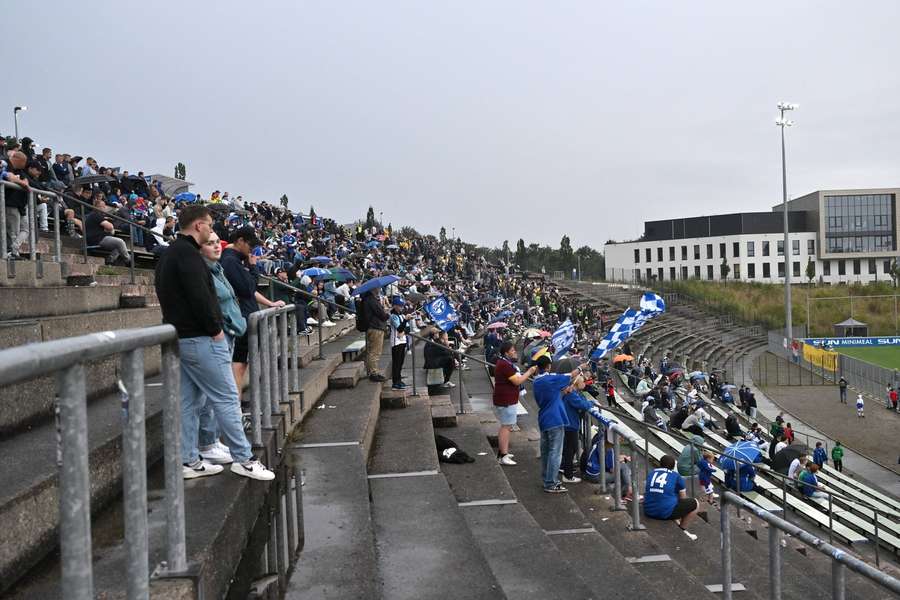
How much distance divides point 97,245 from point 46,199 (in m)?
0.91

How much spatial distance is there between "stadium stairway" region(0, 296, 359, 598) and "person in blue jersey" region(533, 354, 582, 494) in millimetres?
A: 3442

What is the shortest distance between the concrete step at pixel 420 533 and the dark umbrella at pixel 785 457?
11.2m

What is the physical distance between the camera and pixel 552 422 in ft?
25.0

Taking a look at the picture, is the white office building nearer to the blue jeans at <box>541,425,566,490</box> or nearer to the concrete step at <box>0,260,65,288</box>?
the blue jeans at <box>541,425,566,490</box>

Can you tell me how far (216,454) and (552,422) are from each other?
4060 millimetres

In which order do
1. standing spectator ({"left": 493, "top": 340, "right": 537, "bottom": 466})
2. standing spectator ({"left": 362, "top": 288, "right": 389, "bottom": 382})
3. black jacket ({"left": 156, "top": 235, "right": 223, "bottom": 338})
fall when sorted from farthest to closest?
standing spectator ({"left": 362, "top": 288, "right": 389, "bottom": 382})
standing spectator ({"left": 493, "top": 340, "right": 537, "bottom": 466})
black jacket ({"left": 156, "top": 235, "right": 223, "bottom": 338})

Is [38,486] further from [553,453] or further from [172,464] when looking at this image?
[553,453]

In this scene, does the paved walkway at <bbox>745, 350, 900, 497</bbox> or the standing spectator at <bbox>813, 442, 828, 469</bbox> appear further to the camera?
the paved walkway at <bbox>745, 350, 900, 497</bbox>

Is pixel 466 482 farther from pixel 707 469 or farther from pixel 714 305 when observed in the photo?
pixel 714 305

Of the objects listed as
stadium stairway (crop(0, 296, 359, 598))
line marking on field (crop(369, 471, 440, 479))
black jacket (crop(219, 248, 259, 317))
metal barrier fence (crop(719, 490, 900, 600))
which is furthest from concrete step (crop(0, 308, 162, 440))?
metal barrier fence (crop(719, 490, 900, 600))

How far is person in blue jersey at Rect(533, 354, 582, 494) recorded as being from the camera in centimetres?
760

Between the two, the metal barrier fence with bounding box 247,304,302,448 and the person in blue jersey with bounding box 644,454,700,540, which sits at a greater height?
the metal barrier fence with bounding box 247,304,302,448

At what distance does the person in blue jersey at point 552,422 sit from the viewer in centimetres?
760

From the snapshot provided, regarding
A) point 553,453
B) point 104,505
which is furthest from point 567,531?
point 104,505
